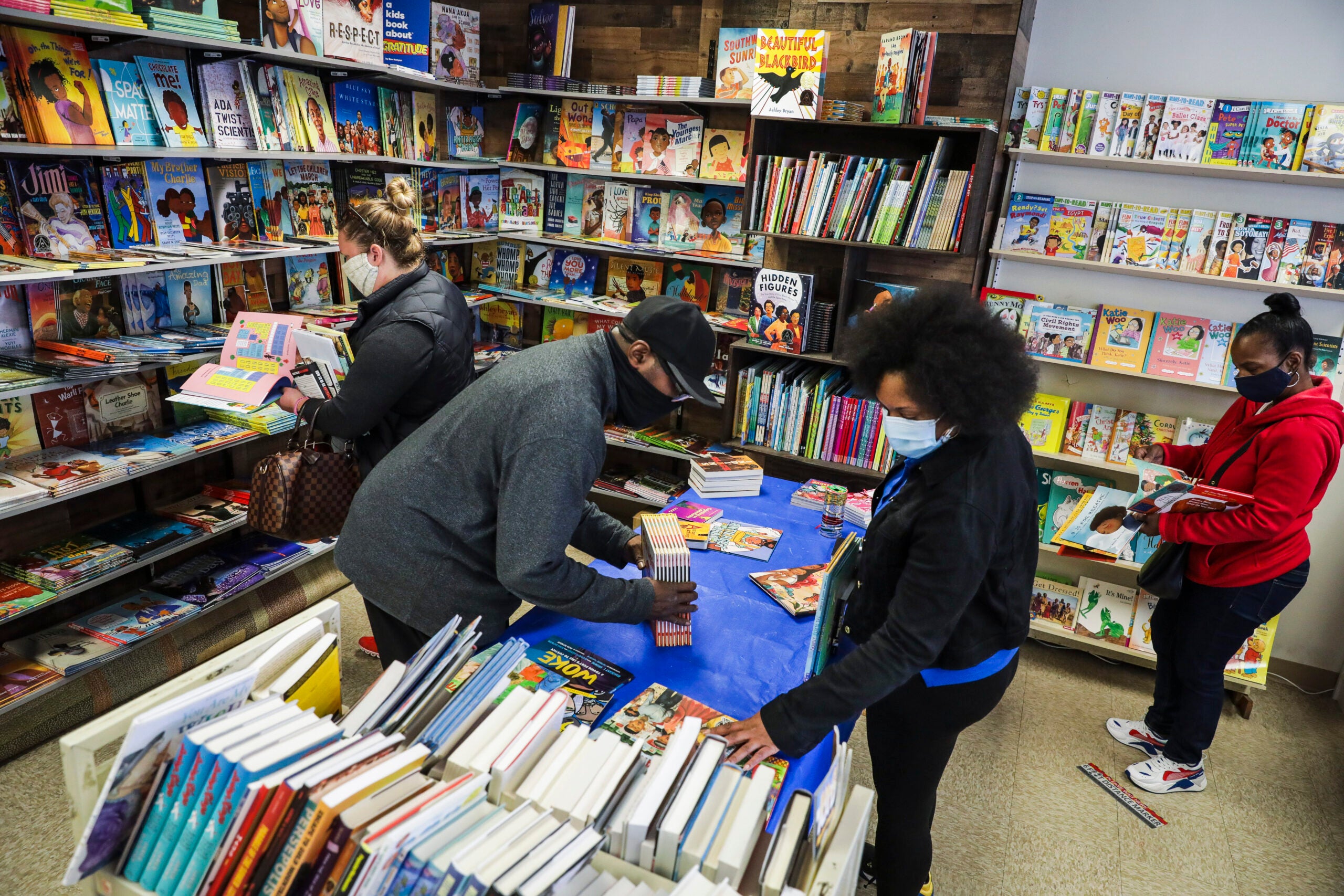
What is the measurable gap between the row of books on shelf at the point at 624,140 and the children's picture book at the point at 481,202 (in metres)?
0.21

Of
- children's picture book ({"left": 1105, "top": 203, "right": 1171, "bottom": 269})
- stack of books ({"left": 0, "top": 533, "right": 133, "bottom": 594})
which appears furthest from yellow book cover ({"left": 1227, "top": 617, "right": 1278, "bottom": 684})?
stack of books ({"left": 0, "top": 533, "right": 133, "bottom": 594})

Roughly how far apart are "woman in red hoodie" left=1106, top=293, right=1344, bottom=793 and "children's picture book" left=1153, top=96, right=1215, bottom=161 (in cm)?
84

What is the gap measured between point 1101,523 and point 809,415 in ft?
4.23

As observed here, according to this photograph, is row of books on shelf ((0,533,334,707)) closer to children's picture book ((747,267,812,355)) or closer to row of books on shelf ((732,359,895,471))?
row of books on shelf ((732,359,895,471))

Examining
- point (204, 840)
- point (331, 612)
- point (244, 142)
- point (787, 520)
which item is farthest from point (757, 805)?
point (244, 142)

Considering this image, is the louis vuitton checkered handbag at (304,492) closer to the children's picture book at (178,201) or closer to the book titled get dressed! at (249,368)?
the book titled get dressed! at (249,368)

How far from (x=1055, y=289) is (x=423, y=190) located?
9.86 feet

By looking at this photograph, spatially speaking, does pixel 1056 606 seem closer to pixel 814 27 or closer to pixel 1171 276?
pixel 1171 276

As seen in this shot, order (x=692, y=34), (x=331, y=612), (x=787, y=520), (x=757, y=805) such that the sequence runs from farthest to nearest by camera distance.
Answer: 1. (x=692, y=34)
2. (x=787, y=520)
3. (x=331, y=612)
4. (x=757, y=805)

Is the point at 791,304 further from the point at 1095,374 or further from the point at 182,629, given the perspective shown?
the point at 182,629

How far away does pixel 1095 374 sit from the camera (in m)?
3.68

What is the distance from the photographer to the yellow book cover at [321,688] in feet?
4.61

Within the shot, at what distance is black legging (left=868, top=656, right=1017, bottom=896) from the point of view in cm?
176

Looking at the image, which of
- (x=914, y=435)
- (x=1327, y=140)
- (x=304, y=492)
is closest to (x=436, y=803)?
(x=914, y=435)
